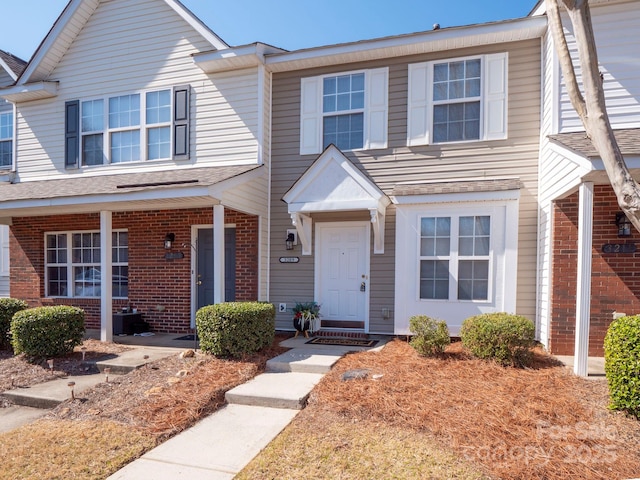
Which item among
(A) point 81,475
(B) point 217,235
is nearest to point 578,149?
(B) point 217,235

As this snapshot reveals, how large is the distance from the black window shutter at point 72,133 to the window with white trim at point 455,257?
25.9 ft

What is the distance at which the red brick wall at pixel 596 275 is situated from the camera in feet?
18.8

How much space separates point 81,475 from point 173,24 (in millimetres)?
8443

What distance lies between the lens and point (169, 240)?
8352 millimetres

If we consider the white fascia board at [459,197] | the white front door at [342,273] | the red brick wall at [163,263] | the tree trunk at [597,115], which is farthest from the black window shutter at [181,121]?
the tree trunk at [597,115]

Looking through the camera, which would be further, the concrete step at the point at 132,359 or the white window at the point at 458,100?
the white window at the point at 458,100

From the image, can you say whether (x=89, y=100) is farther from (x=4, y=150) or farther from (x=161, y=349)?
(x=161, y=349)

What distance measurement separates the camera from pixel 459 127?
713cm

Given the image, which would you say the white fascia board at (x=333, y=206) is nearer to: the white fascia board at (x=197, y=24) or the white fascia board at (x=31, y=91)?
the white fascia board at (x=197, y=24)

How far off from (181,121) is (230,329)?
4902 mm

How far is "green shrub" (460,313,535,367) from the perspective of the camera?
522 centimetres

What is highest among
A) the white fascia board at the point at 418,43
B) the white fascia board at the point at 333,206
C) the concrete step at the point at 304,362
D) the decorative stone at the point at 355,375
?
the white fascia board at the point at 418,43

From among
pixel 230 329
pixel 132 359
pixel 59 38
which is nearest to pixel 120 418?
pixel 230 329

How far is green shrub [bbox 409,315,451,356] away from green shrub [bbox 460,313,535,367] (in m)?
0.41
